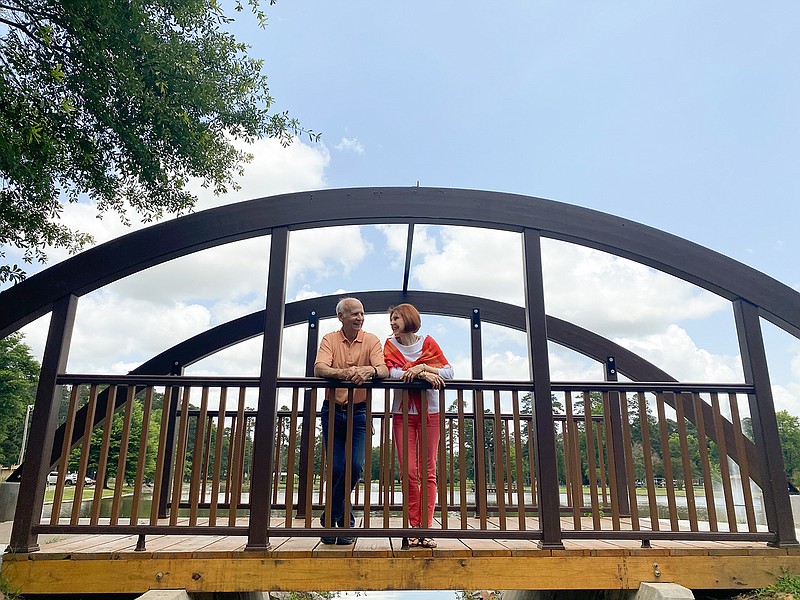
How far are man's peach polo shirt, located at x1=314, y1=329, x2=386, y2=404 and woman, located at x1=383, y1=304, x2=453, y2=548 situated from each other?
90 millimetres

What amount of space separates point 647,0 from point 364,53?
5.53 metres

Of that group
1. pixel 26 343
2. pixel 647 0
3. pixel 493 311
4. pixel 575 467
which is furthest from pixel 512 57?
pixel 26 343

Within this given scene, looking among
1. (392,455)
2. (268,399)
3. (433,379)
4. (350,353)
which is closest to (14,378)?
(392,455)

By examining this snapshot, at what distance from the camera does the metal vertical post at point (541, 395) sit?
2980 millimetres

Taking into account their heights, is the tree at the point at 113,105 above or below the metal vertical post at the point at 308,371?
above

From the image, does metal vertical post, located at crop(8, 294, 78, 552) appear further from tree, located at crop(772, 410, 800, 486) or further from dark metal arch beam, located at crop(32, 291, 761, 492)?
tree, located at crop(772, 410, 800, 486)

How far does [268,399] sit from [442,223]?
147 centimetres

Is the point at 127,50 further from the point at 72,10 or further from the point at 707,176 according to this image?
the point at 707,176

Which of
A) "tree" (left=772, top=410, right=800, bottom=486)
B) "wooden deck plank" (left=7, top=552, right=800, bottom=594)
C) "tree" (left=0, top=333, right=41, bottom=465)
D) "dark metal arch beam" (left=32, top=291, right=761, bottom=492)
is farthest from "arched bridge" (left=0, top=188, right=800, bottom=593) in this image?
"tree" (left=772, top=410, right=800, bottom=486)

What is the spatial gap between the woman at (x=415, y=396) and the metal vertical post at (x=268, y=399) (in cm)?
67

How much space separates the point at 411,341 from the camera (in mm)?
3330

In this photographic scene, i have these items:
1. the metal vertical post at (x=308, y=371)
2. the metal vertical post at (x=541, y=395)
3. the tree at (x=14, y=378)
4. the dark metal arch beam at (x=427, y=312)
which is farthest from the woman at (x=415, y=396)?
the tree at (x=14, y=378)

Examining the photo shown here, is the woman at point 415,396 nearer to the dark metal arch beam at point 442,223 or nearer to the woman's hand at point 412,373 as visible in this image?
the woman's hand at point 412,373

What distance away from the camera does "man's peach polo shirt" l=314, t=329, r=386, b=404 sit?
323cm
